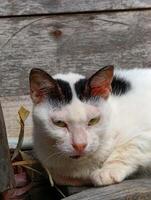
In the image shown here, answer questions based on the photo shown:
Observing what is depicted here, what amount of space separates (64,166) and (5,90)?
73 cm

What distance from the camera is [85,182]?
2551 millimetres

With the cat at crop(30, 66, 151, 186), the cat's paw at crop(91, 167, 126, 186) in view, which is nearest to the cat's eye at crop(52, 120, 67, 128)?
the cat at crop(30, 66, 151, 186)

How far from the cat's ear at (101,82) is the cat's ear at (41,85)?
126 millimetres

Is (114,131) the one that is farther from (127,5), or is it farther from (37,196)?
(127,5)

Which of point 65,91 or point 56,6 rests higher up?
point 56,6

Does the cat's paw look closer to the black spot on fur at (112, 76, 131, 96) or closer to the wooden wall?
the black spot on fur at (112, 76, 131, 96)

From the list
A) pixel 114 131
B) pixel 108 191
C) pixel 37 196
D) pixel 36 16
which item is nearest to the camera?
pixel 108 191

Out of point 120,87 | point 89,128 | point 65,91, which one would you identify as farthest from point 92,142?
point 120,87

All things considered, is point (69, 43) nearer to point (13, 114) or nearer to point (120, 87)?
point (13, 114)

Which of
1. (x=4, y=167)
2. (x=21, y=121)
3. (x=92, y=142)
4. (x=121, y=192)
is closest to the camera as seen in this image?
(x=4, y=167)

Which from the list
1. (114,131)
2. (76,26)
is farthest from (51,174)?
(76,26)

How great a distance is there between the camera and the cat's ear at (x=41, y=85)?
2406 millimetres

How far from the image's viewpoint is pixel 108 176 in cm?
243

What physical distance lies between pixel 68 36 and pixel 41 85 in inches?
29.0
